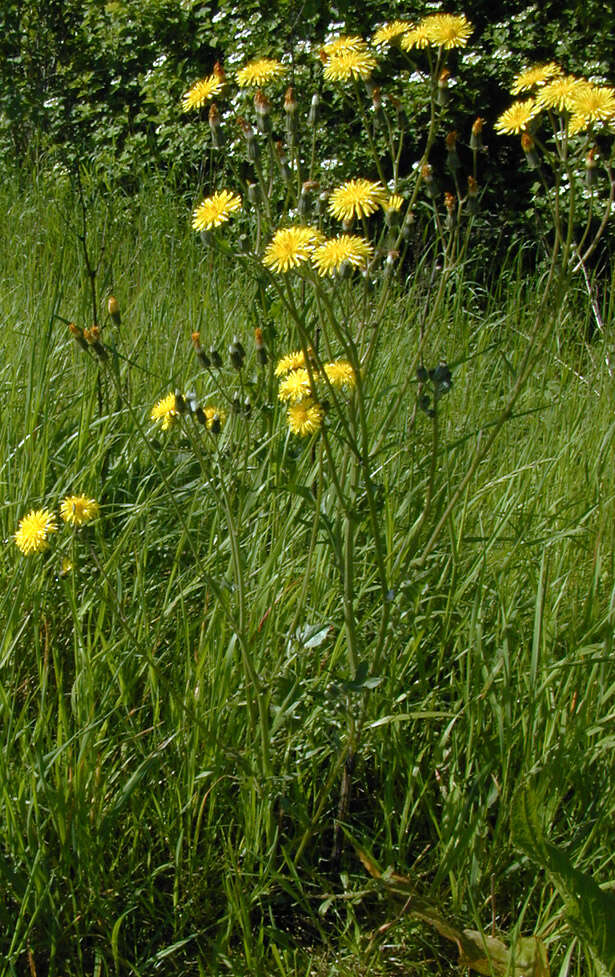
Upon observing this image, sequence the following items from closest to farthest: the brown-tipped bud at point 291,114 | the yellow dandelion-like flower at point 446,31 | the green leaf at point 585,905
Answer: the green leaf at point 585,905 → the yellow dandelion-like flower at point 446,31 → the brown-tipped bud at point 291,114

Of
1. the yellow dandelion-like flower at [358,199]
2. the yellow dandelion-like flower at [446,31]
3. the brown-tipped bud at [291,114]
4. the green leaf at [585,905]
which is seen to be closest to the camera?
the green leaf at [585,905]

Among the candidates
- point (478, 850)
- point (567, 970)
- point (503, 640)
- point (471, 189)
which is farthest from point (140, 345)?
point (567, 970)

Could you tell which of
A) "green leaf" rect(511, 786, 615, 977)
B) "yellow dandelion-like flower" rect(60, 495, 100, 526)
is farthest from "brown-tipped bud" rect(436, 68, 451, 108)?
"green leaf" rect(511, 786, 615, 977)

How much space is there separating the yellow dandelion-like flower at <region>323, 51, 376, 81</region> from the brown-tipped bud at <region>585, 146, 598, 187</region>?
0.37 meters

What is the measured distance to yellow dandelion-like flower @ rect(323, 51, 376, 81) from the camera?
1439 millimetres

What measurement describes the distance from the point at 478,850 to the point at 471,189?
1.06m

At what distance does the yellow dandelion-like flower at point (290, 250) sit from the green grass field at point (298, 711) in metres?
0.14

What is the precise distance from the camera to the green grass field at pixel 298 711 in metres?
1.37

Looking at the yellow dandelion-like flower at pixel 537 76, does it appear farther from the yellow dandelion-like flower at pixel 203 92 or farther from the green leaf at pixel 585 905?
the green leaf at pixel 585 905

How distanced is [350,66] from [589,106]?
1.16 ft

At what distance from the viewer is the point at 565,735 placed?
1.46 meters

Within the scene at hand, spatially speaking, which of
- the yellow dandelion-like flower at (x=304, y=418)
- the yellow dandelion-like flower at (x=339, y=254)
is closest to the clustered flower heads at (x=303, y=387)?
the yellow dandelion-like flower at (x=304, y=418)

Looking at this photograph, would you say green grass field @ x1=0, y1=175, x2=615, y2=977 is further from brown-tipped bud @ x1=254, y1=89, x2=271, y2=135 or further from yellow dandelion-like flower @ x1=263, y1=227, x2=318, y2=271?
brown-tipped bud @ x1=254, y1=89, x2=271, y2=135

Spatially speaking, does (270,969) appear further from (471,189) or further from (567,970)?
(471,189)
